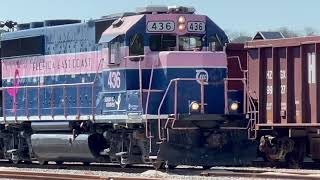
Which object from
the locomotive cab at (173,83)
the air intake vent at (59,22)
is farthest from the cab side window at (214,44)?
the air intake vent at (59,22)

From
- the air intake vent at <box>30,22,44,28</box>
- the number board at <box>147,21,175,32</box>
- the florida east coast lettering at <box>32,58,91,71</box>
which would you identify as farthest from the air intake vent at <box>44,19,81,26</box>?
the number board at <box>147,21,175,32</box>

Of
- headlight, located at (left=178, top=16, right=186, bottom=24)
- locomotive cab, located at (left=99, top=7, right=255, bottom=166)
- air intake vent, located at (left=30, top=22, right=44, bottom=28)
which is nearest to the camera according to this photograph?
locomotive cab, located at (left=99, top=7, right=255, bottom=166)

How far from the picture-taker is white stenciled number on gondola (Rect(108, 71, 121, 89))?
61.9 ft

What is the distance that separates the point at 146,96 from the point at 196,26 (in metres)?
2.19

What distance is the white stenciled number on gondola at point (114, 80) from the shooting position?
18.9 metres

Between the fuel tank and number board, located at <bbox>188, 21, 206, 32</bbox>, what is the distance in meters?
3.48

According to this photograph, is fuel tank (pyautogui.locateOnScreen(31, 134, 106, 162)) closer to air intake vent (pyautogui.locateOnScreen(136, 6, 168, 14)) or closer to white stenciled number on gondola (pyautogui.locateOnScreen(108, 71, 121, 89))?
white stenciled number on gondola (pyautogui.locateOnScreen(108, 71, 121, 89))

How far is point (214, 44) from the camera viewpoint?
19.3 meters

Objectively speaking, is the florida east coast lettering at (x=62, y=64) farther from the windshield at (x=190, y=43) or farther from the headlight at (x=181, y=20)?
the headlight at (x=181, y=20)

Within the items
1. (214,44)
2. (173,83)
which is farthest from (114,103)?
(214,44)

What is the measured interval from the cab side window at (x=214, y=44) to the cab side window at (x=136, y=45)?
5.43 ft

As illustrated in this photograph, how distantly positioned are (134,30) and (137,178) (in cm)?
424

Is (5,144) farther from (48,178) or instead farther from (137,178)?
(137,178)

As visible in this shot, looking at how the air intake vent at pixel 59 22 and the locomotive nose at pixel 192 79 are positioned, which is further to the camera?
the air intake vent at pixel 59 22
